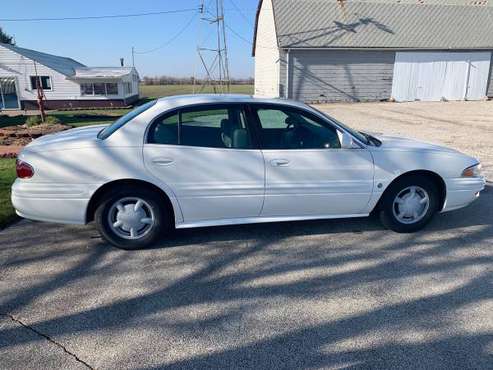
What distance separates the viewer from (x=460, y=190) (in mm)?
4332

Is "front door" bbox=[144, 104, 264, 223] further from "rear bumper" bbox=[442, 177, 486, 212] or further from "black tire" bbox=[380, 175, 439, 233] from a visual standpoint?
"rear bumper" bbox=[442, 177, 486, 212]

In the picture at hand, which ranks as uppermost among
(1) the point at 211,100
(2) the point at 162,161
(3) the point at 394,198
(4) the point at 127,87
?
(4) the point at 127,87

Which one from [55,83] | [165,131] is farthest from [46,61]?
[165,131]

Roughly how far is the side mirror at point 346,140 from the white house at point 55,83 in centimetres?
2870

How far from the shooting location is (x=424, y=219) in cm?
436

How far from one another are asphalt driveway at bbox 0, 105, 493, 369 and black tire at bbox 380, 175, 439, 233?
0.11m

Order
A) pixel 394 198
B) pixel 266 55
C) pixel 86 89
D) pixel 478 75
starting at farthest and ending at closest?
pixel 86 89 < pixel 266 55 < pixel 478 75 < pixel 394 198

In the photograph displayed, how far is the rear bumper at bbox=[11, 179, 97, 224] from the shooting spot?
3.70 m

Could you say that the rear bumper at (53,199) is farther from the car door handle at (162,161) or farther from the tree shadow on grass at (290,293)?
the car door handle at (162,161)

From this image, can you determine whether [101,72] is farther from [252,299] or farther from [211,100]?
[252,299]

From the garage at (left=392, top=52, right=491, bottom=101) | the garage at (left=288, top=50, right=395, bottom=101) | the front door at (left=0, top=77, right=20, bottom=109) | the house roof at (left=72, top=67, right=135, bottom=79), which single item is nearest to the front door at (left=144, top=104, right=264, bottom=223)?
the garage at (left=288, top=50, right=395, bottom=101)

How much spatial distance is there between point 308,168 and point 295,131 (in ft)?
1.52

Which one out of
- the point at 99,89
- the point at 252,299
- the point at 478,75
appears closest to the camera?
the point at 252,299

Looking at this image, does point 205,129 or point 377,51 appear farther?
point 377,51
